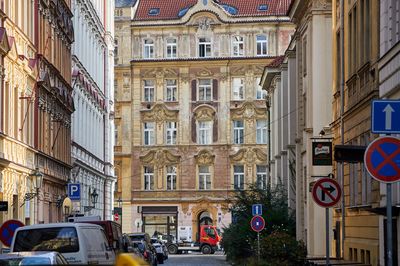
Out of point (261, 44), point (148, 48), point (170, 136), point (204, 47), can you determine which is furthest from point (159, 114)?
point (261, 44)

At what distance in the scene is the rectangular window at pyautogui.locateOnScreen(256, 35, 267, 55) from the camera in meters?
96.8

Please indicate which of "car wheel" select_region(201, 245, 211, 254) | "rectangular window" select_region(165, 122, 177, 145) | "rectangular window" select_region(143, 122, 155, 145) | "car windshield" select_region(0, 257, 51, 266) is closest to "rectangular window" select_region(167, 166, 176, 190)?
"rectangular window" select_region(165, 122, 177, 145)

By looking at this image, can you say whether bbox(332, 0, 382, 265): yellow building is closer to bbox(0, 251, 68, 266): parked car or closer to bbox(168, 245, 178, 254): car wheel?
bbox(0, 251, 68, 266): parked car

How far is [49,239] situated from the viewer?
24.5 metres

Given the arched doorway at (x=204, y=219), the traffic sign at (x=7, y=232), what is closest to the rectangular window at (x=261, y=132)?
the arched doorway at (x=204, y=219)

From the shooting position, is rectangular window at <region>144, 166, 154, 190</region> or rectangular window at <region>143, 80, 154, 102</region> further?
rectangular window at <region>143, 80, 154, 102</region>

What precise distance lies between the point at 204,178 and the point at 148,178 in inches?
175

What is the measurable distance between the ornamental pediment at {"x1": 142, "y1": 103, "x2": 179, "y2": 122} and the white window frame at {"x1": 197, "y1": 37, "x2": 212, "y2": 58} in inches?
203

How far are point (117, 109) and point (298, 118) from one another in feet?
158

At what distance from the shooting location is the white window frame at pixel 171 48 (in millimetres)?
97562

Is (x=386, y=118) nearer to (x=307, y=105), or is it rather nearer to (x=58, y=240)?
(x=58, y=240)

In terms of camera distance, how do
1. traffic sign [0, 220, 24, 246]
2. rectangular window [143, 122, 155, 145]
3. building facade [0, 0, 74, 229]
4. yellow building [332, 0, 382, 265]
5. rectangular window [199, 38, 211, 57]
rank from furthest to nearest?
rectangular window [143, 122, 155, 145] < rectangular window [199, 38, 211, 57] < building facade [0, 0, 74, 229] < yellow building [332, 0, 382, 265] < traffic sign [0, 220, 24, 246]

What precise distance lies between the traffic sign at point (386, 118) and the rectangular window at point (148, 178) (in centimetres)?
8355

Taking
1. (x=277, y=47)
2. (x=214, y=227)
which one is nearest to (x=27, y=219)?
(x=214, y=227)
